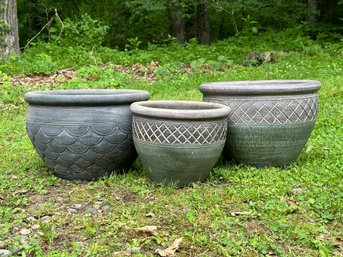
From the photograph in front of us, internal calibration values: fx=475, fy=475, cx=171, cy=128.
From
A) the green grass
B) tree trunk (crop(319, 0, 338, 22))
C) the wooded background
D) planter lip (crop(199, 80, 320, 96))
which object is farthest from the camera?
tree trunk (crop(319, 0, 338, 22))

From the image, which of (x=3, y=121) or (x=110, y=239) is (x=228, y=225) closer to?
(x=110, y=239)

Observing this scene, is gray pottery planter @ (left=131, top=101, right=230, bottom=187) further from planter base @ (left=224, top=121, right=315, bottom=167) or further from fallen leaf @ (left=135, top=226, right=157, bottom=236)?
fallen leaf @ (left=135, top=226, right=157, bottom=236)

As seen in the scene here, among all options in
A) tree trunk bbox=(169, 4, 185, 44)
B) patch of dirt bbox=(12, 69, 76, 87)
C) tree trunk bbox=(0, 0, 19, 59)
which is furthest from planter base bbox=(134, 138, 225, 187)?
tree trunk bbox=(169, 4, 185, 44)

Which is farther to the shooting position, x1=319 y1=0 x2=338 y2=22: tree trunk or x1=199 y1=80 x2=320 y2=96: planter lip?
x1=319 y1=0 x2=338 y2=22: tree trunk

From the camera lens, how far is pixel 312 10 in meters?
15.3

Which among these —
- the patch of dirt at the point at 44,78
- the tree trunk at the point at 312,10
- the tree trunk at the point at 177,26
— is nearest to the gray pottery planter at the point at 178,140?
the patch of dirt at the point at 44,78

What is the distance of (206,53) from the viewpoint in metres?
11.4

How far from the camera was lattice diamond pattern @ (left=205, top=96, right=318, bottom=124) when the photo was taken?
150 inches

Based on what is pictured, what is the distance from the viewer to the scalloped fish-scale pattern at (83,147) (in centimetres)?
365

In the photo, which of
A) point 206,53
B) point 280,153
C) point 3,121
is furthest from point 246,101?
point 206,53

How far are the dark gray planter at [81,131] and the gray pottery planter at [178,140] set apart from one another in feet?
0.67

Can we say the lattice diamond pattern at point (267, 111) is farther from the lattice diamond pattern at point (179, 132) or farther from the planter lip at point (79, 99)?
the planter lip at point (79, 99)

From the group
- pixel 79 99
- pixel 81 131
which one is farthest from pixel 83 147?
pixel 79 99

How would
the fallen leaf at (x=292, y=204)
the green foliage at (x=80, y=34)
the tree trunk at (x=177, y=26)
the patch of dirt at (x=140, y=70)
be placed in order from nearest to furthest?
the fallen leaf at (x=292, y=204) < the patch of dirt at (x=140, y=70) < the green foliage at (x=80, y=34) < the tree trunk at (x=177, y=26)
